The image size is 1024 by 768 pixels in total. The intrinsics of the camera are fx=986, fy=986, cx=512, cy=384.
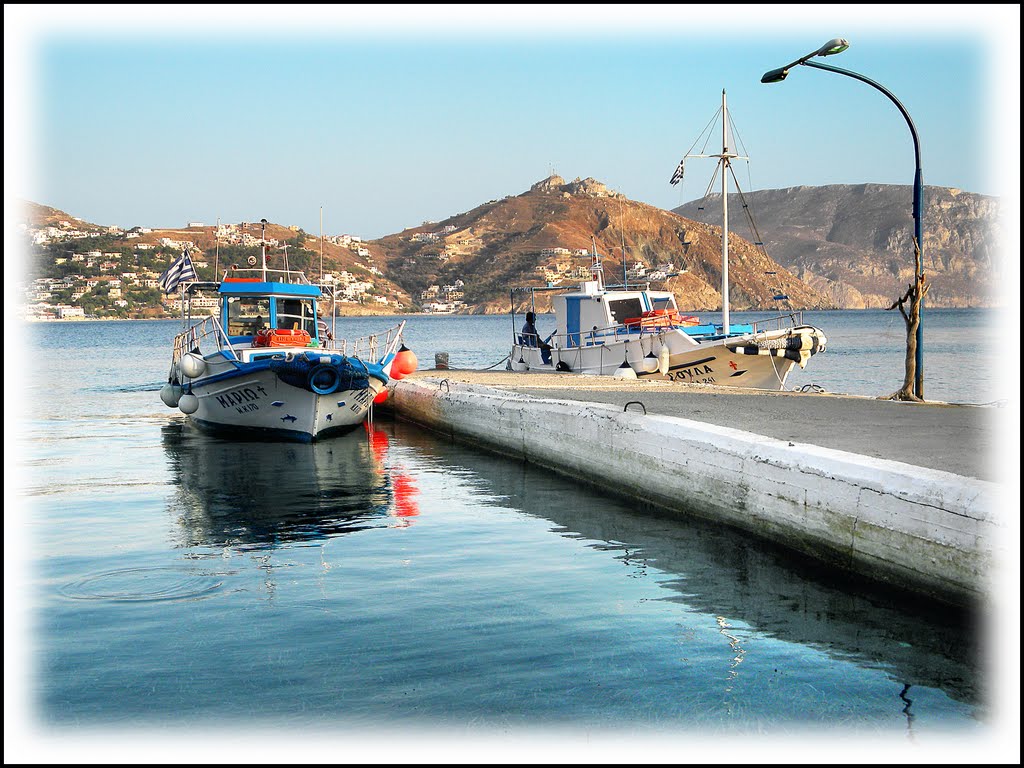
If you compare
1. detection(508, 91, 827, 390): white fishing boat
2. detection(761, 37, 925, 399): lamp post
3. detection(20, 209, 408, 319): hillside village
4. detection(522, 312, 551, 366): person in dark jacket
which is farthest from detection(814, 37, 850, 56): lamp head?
detection(20, 209, 408, 319): hillside village

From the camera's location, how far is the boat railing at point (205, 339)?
22716 millimetres

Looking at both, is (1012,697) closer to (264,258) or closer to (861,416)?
(861,416)

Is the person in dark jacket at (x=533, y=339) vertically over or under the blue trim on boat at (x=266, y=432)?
over

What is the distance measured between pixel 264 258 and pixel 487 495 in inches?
519

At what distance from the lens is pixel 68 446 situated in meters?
22.2

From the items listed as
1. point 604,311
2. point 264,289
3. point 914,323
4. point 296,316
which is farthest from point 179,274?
point 914,323

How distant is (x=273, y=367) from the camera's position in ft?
69.6

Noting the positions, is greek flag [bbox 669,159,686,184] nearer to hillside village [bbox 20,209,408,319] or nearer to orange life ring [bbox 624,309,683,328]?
orange life ring [bbox 624,309,683,328]

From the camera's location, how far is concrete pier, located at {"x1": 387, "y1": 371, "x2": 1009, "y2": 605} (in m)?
7.90

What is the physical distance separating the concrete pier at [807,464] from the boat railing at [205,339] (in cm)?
608

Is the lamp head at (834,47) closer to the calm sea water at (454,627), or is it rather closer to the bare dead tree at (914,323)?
the bare dead tree at (914,323)

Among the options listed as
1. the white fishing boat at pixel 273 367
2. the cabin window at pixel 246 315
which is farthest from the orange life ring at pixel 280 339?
the cabin window at pixel 246 315

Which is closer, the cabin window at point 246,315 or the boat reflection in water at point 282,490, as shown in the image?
the boat reflection in water at point 282,490

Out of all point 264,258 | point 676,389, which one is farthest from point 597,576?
point 264,258
